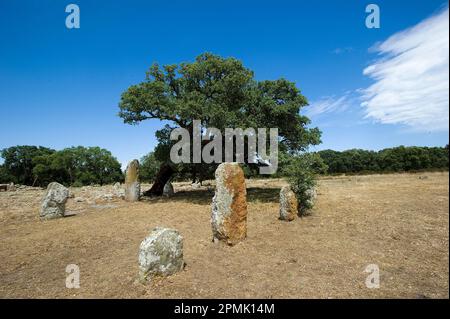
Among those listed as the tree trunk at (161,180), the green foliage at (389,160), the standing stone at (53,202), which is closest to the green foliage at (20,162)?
the tree trunk at (161,180)

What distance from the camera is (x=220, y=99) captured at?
63.6 feet

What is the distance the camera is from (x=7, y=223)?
45.1 feet

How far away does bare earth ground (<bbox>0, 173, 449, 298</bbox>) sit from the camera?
597cm

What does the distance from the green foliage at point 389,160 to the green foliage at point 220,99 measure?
607 centimetres

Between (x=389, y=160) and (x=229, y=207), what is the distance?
64378 mm

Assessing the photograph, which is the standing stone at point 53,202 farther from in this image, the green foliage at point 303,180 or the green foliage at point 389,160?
the green foliage at point 389,160

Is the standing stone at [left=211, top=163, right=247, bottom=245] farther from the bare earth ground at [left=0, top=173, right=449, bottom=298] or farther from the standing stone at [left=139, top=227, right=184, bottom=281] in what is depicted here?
the standing stone at [left=139, top=227, right=184, bottom=281]

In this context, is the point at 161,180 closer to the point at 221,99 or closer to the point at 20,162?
the point at 221,99

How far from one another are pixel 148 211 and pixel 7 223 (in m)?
6.74

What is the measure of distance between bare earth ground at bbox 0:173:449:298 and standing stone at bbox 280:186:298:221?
0.45 m

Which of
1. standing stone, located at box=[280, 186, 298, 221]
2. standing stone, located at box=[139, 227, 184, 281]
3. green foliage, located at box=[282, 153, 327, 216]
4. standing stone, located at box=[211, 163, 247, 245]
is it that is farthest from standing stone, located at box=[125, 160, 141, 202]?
standing stone, located at box=[139, 227, 184, 281]

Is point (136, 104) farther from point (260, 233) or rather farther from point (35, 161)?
point (35, 161)
